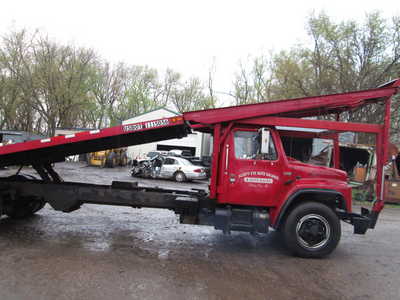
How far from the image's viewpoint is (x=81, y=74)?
3584 cm

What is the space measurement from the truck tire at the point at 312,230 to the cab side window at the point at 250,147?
1061 mm

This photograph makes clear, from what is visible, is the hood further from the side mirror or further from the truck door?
the side mirror

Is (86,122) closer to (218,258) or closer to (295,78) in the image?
(295,78)

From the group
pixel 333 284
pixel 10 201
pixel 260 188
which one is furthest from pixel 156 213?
pixel 333 284

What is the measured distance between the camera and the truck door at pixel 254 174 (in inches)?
195

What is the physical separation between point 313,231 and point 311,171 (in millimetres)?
1037

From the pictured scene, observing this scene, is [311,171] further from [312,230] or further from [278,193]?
[312,230]

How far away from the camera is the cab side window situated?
4.99 meters

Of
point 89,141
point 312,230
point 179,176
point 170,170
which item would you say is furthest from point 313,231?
point 170,170

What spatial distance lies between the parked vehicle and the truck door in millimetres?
12403

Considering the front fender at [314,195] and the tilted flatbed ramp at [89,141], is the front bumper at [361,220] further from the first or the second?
the tilted flatbed ramp at [89,141]

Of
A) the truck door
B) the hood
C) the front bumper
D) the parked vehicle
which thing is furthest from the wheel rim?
the parked vehicle

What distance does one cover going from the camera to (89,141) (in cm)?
568

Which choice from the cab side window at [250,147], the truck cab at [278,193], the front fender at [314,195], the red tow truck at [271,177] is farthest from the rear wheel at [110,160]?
the front fender at [314,195]
